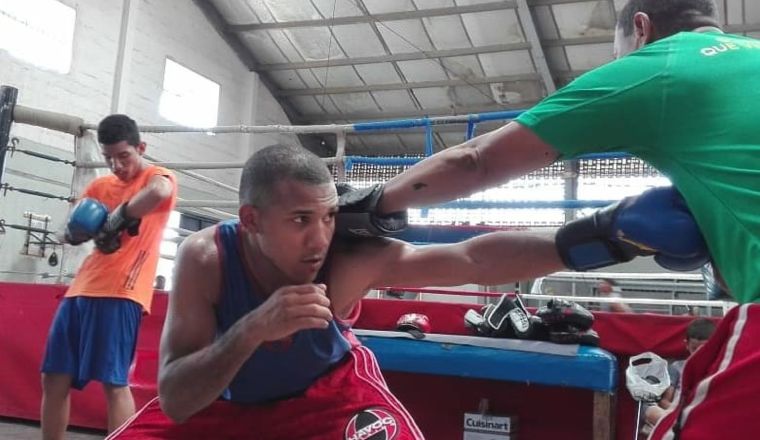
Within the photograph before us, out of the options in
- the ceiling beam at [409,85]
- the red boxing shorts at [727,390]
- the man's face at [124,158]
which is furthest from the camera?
the ceiling beam at [409,85]

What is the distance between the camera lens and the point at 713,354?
90cm

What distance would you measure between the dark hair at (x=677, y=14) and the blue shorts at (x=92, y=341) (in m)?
1.95

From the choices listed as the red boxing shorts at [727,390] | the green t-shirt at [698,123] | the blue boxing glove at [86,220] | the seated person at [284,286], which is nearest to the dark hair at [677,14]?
the green t-shirt at [698,123]

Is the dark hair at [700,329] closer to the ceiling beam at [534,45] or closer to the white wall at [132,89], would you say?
the white wall at [132,89]

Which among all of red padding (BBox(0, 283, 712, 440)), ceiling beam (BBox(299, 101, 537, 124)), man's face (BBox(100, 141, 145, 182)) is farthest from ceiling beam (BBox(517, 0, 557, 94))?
man's face (BBox(100, 141, 145, 182))

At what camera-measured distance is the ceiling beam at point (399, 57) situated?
774 centimetres

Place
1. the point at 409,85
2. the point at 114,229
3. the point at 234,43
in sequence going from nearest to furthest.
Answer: the point at 114,229, the point at 409,85, the point at 234,43

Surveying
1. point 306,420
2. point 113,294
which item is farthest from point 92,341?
point 306,420

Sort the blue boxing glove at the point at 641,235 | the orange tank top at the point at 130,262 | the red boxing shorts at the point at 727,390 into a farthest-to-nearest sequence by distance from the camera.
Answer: the orange tank top at the point at 130,262, the blue boxing glove at the point at 641,235, the red boxing shorts at the point at 727,390

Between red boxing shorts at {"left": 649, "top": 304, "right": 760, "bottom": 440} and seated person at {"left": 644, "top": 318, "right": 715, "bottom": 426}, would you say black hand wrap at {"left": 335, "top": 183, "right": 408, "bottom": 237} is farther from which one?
seated person at {"left": 644, "top": 318, "right": 715, "bottom": 426}

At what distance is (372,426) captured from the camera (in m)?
1.31

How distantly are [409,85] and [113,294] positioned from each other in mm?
6795

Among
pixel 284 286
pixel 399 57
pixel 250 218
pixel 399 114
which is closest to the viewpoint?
pixel 284 286

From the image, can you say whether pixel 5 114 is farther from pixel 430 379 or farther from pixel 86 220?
pixel 430 379
